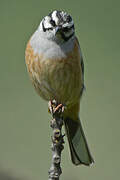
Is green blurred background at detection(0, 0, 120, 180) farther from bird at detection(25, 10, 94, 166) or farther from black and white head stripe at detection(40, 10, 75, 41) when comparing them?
black and white head stripe at detection(40, 10, 75, 41)

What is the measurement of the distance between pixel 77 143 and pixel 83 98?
26.6 inches

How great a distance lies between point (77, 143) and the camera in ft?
16.5

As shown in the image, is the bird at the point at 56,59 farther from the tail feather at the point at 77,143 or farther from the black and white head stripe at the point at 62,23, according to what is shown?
the tail feather at the point at 77,143

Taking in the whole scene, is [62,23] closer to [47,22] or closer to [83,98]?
[47,22]

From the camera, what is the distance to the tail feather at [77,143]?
4.93 m

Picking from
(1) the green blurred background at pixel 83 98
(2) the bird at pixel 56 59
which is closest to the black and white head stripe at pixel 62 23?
(2) the bird at pixel 56 59

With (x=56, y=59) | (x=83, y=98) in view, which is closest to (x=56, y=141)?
Result: (x=56, y=59)

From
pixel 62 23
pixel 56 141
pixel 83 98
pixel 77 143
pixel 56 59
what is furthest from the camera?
pixel 83 98

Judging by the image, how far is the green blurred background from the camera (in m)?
5.28

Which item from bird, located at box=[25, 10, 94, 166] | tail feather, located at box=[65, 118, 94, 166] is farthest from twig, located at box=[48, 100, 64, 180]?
tail feather, located at box=[65, 118, 94, 166]

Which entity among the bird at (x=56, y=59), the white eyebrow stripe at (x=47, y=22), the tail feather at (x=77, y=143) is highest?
the white eyebrow stripe at (x=47, y=22)
